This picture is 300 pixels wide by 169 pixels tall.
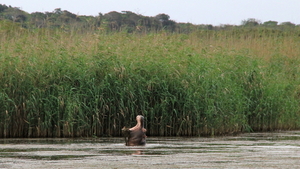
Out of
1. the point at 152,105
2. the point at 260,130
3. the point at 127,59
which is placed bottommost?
the point at 260,130

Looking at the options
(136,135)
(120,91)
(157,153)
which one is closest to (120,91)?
(120,91)

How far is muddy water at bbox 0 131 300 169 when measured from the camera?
8656 millimetres

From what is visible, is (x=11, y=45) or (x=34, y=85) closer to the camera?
(x=34, y=85)

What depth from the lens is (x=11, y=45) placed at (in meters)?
15.8

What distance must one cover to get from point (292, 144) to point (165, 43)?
6026 millimetres

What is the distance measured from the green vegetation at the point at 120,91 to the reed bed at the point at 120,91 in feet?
0.08

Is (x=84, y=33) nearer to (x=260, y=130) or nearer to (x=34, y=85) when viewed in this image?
(x=34, y=85)

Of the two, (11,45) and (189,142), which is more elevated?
(11,45)

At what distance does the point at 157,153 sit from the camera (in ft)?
33.6

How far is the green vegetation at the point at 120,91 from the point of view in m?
13.5

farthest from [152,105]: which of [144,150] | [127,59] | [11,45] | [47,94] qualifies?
[11,45]

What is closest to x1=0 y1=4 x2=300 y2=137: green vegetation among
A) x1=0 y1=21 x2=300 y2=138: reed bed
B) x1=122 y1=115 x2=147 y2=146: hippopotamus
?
x1=0 y1=21 x2=300 y2=138: reed bed

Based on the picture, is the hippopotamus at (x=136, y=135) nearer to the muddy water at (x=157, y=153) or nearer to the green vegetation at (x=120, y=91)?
the muddy water at (x=157, y=153)

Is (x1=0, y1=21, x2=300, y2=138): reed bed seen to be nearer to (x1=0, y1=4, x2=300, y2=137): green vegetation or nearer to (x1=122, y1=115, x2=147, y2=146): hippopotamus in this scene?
(x1=0, y1=4, x2=300, y2=137): green vegetation
